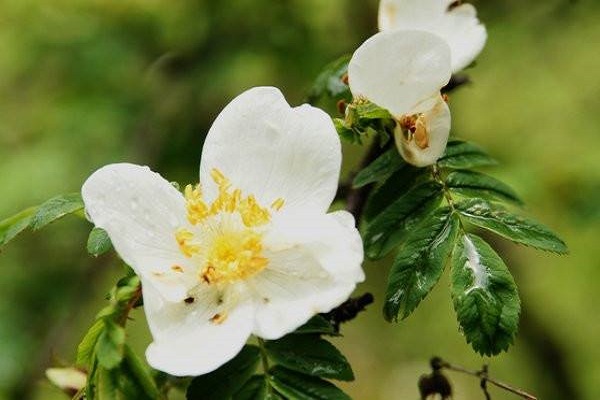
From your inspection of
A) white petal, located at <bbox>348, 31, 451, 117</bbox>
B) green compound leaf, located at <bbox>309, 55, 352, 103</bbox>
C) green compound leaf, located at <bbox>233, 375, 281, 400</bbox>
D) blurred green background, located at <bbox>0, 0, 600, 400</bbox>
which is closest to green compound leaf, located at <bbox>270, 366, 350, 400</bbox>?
green compound leaf, located at <bbox>233, 375, 281, 400</bbox>

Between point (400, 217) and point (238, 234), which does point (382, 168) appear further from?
point (238, 234)

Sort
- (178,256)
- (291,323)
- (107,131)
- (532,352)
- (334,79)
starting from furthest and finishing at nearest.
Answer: (532,352) < (107,131) < (334,79) < (178,256) < (291,323)

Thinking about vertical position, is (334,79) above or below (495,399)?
above

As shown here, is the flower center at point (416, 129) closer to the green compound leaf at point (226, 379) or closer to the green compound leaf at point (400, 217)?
the green compound leaf at point (400, 217)

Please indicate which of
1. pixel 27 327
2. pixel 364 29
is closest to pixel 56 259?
pixel 27 327

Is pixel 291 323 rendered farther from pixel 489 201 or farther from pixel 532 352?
pixel 532 352

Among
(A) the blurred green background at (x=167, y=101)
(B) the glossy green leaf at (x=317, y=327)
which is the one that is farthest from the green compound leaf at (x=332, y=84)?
(A) the blurred green background at (x=167, y=101)

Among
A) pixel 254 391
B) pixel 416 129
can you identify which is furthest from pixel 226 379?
pixel 416 129
